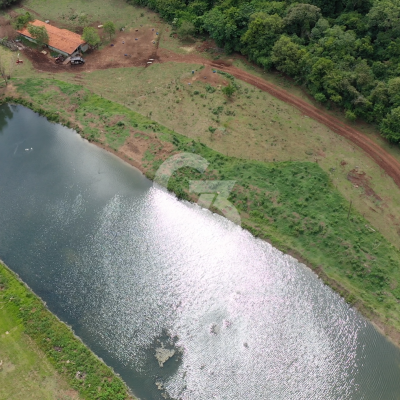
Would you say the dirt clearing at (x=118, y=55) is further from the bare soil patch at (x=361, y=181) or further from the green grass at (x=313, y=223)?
the bare soil patch at (x=361, y=181)

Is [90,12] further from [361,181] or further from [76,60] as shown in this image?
[361,181]

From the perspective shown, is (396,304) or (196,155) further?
(196,155)

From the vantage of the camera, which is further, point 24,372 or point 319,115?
point 319,115

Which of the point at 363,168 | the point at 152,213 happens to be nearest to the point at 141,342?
the point at 152,213

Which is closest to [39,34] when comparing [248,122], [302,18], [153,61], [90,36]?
[90,36]

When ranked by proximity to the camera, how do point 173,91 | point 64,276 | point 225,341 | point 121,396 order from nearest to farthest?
point 121,396 → point 225,341 → point 64,276 → point 173,91

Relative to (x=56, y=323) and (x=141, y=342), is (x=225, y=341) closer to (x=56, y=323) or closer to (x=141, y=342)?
(x=141, y=342)

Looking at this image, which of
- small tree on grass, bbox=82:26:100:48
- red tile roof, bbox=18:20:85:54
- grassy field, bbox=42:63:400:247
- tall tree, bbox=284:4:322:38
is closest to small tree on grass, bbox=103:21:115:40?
small tree on grass, bbox=82:26:100:48
